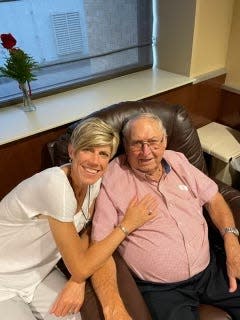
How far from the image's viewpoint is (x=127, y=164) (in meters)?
1.39

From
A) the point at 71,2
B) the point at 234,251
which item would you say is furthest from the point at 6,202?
the point at 71,2

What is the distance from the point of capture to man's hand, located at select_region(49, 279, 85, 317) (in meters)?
1.07

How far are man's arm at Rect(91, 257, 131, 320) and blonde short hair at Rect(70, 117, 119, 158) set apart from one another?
47cm

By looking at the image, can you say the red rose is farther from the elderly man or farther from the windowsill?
the elderly man

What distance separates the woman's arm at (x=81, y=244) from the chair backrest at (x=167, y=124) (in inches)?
14.0

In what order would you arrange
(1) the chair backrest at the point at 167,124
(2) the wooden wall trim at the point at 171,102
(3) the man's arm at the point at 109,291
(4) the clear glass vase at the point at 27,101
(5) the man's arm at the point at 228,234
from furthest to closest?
1. (4) the clear glass vase at the point at 27,101
2. (2) the wooden wall trim at the point at 171,102
3. (1) the chair backrest at the point at 167,124
4. (5) the man's arm at the point at 228,234
5. (3) the man's arm at the point at 109,291

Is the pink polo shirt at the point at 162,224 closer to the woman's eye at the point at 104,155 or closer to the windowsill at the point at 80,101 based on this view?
the woman's eye at the point at 104,155

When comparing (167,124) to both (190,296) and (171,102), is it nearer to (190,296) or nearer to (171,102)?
(171,102)

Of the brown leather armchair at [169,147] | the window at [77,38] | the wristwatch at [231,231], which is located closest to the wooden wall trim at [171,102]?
the brown leather armchair at [169,147]

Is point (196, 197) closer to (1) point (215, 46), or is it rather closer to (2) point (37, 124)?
(2) point (37, 124)

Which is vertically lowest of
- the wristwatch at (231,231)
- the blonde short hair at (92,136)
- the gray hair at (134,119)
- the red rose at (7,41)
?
the wristwatch at (231,231)

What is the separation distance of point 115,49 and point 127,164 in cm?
105

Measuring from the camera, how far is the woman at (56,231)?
3.42 feet

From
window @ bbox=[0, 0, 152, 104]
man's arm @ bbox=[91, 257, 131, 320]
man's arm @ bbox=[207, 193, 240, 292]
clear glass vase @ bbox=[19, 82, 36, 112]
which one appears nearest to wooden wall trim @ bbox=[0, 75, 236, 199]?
clear glass vase @ bbox=[19, 82, 36, 112]
